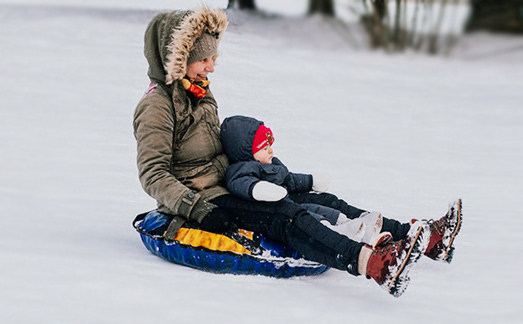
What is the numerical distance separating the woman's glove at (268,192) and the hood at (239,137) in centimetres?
23

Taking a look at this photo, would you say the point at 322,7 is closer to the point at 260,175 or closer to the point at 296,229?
the point at 260,175

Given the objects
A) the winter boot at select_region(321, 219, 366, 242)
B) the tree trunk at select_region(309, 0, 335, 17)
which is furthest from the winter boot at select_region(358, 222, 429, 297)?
the tree trunk at select_region(309, 0, 335, 17)

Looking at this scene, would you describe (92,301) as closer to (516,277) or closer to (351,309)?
(351,309)

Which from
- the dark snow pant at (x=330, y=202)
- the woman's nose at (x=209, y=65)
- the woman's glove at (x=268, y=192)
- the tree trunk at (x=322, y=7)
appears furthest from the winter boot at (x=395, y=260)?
the tree trunk at (x=322, y=7)

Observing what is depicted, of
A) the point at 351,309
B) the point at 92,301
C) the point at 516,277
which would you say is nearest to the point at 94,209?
the point at 92,301

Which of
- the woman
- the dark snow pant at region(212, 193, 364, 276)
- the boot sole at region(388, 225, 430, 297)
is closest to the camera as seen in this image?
the boot sole at region(388, 225, 430, 297)

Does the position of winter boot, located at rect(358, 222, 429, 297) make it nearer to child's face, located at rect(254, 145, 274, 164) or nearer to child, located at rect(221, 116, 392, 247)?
child, located at rect(221, 116, 392, 247)

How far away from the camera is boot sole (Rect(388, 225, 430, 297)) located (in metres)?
2.47

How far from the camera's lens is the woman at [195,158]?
280cm

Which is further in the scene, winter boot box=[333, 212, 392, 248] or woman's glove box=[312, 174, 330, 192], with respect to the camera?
woman's glove box=[312, 174, 330, 192]

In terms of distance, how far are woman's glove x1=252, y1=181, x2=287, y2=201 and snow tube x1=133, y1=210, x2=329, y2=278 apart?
0.16 metres

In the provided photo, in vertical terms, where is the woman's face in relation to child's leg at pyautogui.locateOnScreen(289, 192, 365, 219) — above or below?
above

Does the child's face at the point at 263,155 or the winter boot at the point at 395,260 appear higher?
the child's face at the point at 263,155

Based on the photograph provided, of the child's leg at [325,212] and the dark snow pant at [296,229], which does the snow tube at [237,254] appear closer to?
the dark snow pant at [296,229]
